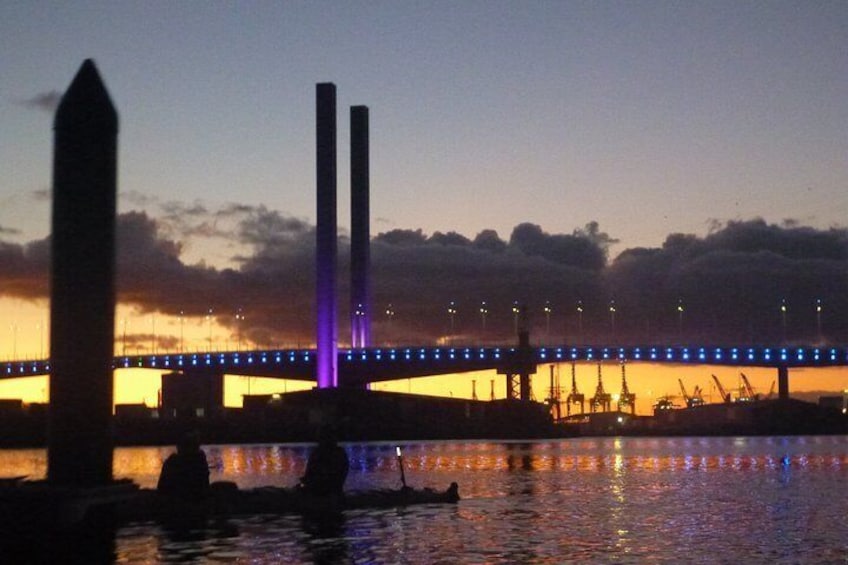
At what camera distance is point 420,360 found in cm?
15188

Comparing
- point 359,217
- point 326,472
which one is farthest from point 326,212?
point 326,472

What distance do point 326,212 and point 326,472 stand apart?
3737 inches

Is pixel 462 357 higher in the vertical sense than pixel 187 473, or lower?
higher

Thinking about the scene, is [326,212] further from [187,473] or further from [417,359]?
[187,473]

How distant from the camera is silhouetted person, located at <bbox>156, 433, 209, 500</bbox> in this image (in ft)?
119

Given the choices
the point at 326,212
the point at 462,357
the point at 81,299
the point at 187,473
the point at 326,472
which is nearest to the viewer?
the point at 81,299

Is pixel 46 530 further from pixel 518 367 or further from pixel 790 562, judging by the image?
pixel 518 367

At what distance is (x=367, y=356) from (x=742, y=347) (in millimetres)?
46052

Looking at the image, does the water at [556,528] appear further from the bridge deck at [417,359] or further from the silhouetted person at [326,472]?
the bridge deck at [417,359]

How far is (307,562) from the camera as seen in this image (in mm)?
30422

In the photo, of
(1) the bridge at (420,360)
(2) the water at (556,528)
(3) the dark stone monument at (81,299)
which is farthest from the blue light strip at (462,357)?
(3) the dark stone monument at (81,299)

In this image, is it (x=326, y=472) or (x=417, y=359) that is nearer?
(x=326, y=472)

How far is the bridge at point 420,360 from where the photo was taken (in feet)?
493

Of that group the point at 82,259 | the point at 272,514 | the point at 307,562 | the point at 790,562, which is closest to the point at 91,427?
the point at 82,259
